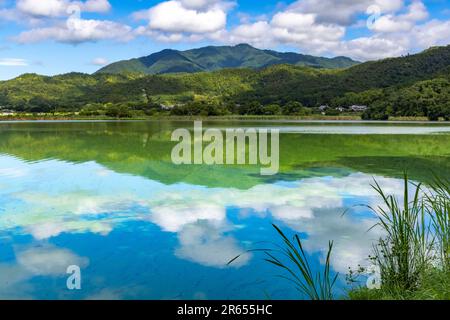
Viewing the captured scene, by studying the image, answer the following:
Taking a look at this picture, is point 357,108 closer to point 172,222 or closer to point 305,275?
point 172,222

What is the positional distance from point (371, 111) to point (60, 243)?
84701mm

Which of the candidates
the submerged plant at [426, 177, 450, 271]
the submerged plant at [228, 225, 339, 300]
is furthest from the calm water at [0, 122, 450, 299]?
the submerged plant at [426, 177, 450, 271]

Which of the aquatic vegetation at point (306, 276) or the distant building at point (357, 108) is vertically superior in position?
the distant building at point (357, 108)

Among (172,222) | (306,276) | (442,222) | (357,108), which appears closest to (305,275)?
(306,276)

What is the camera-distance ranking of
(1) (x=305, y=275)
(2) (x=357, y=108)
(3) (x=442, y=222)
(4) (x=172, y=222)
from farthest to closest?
(2) (x=357, y=108) < (4) (x=172, y=222) < (3) (x=442, y=222) < (1) (x=305, y=275)

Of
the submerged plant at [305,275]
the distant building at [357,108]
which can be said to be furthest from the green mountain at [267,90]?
the submerged plant at [305,275]

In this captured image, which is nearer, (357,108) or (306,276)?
(306,276)

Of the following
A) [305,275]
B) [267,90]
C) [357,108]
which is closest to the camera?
[305,275]

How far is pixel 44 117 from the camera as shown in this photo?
289 feet

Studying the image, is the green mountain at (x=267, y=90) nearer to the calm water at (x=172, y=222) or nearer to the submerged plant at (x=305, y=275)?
the calm water at (x=172, y=222)

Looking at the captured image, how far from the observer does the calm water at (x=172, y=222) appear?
579 centimetres

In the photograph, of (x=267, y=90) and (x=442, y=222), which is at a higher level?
(x=267, y=90)

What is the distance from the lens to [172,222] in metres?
8.71
